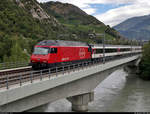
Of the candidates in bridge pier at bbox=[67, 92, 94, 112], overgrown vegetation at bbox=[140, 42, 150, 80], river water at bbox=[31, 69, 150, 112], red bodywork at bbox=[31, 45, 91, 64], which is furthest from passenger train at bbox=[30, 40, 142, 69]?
overgrown vegetation at bbox=[140, 42, 150, 80]

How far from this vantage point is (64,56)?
2542 centimetres

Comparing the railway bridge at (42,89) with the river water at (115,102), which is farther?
the river water at (115,102)

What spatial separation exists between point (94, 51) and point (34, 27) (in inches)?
2195

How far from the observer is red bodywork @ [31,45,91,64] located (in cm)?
2192

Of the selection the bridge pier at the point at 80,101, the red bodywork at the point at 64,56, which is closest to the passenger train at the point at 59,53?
the red bodywork at the point at 64,56

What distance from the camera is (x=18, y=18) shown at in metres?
84.6

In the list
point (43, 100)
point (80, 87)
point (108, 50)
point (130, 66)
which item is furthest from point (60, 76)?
point (130, 66)

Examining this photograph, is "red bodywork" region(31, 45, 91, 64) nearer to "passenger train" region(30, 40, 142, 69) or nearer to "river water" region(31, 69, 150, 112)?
"passenger train" region(30, 40, 142, 69)

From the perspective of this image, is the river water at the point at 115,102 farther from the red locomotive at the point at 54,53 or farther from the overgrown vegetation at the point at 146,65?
the overgrown vegetation at the point at 146,65

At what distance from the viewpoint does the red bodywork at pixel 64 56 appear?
863 inches

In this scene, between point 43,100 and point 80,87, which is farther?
point 80,87

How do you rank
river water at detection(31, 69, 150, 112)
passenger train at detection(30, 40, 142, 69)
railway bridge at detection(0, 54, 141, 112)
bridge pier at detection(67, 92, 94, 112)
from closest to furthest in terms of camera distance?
railway bridge at detection(0, 54, 141, 112) < passenger train at detection(30, 40, 142, 69) < bridge pier at detection(67, 92, 94, 112) < river water at detection(31, 69, 150, 112)

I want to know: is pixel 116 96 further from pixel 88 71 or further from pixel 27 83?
pixel 27 83

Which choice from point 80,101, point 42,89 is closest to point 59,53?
Answer: point 80,101
